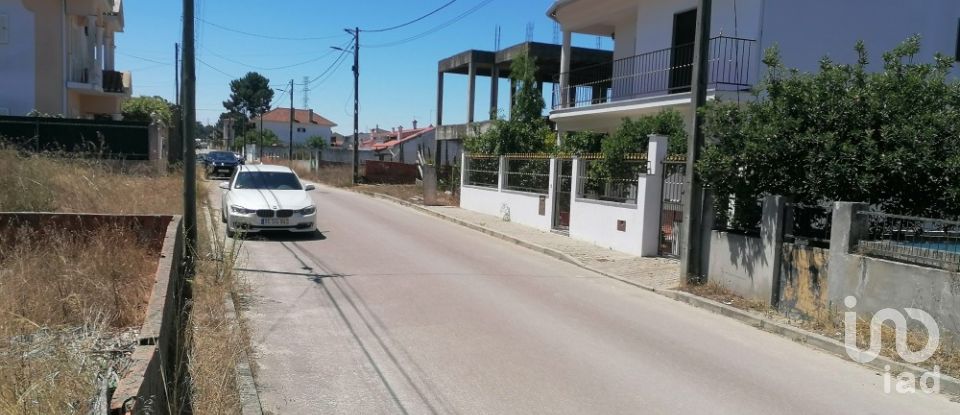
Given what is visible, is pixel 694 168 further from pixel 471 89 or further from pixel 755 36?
pixel 471 89

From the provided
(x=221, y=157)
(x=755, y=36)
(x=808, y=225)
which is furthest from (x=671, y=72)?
(x=221, y=157)

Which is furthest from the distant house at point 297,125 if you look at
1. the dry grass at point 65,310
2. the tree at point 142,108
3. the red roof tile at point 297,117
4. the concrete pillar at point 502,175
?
the dry grass at point 65,310

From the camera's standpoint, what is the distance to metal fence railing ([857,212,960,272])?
270 inches

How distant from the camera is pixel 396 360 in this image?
240 inches

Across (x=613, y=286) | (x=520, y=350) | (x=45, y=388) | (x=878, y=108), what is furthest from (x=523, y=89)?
(x=45, y=388)

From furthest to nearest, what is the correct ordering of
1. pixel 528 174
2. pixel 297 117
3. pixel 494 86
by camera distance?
pixel 297 117
pixel 494 86
pixel 528 174

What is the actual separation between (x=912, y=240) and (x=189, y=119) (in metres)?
9.57

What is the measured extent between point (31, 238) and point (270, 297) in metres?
3.33

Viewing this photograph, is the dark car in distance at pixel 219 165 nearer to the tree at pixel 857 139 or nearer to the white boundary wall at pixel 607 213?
the white boundary wall at pixel 607 213

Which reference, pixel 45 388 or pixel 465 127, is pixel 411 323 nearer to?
pixel 45 388

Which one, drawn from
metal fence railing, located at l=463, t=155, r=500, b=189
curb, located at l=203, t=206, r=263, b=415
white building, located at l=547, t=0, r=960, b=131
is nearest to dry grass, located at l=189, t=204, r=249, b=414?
curb, located at l=203, t=206, r=263, b=415

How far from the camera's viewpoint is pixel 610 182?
14.6 meters

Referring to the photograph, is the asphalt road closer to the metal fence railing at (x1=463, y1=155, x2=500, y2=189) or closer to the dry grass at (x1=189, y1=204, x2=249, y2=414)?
the dry grass at (x1=189, y1=204, x2=249, y2=414)

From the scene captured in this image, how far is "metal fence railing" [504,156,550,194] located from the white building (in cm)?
222
